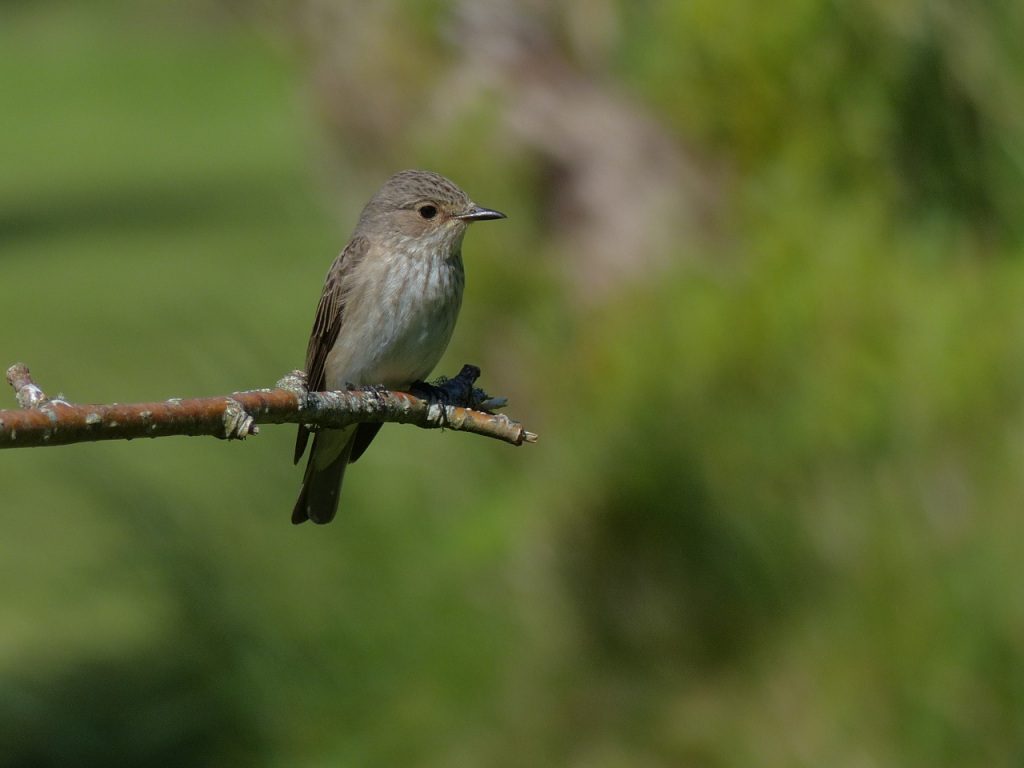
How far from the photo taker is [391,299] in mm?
3836

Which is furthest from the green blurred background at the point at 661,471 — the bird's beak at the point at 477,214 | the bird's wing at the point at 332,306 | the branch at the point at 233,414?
the branch at the point at 233,414

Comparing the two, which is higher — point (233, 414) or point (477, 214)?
point (477, 214)

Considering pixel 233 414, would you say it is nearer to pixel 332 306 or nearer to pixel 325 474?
pixel 325 474

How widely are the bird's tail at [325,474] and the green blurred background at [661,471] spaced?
1121mm

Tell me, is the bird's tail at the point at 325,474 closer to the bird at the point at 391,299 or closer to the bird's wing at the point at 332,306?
the bird at the point at 391,299

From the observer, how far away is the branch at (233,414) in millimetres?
1895

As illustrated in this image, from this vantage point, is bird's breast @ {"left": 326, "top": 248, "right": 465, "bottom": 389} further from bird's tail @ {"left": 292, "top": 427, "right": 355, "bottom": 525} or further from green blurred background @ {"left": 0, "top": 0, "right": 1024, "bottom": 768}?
green blurred background @ {"left": 0, "top": 0, "right": 1024, "bottom": 768}

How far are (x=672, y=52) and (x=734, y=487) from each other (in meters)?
1.73

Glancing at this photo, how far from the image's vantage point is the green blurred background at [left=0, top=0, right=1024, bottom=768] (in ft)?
15.3

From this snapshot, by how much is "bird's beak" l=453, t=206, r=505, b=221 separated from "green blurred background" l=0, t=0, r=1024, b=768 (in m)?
1.31

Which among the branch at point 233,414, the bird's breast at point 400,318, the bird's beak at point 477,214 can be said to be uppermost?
the bird's beak at point 477,214

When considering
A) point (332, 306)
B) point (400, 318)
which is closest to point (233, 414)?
point (400, 318)

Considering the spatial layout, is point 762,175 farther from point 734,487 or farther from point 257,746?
point 257,746

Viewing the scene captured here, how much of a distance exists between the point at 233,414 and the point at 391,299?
1788 millimetres
